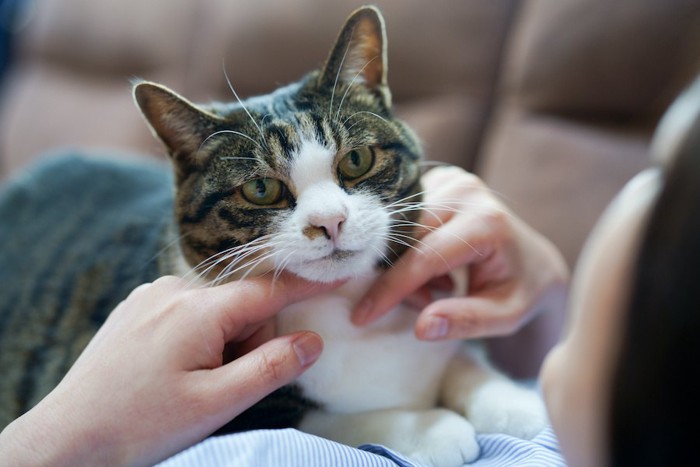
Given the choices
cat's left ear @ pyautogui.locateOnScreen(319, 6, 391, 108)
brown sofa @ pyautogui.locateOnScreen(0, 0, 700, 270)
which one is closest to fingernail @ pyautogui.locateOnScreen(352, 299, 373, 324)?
cat's left ear @ pyautogui.locateOnScreen(319, 6, 391, 108)

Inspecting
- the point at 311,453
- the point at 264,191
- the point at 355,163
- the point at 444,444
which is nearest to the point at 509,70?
the point at 355,163

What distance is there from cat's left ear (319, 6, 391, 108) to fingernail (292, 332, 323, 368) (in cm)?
40

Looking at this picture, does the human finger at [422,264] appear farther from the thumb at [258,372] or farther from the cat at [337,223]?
the thumb at [258,372]

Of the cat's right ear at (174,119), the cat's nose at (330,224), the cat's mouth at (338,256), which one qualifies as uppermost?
the cat's right ear at (174,119)

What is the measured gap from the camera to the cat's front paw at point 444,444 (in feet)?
2.54

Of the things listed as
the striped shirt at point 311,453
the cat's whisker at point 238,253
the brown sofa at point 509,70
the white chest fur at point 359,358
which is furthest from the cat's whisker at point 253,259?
the brown sofa at point 509,70

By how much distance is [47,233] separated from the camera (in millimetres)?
1409

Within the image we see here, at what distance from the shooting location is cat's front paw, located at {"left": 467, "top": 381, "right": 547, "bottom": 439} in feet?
2.71

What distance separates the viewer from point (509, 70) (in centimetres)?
143

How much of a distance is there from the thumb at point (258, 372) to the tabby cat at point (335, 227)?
0.11 metres

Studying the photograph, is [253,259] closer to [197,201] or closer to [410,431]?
[197,201]

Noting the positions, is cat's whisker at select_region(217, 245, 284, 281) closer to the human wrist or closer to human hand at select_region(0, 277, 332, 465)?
human hand at select_region(0, 277, 332, 465)

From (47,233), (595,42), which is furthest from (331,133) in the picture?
(47,233)

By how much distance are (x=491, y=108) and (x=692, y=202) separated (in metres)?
1.13
